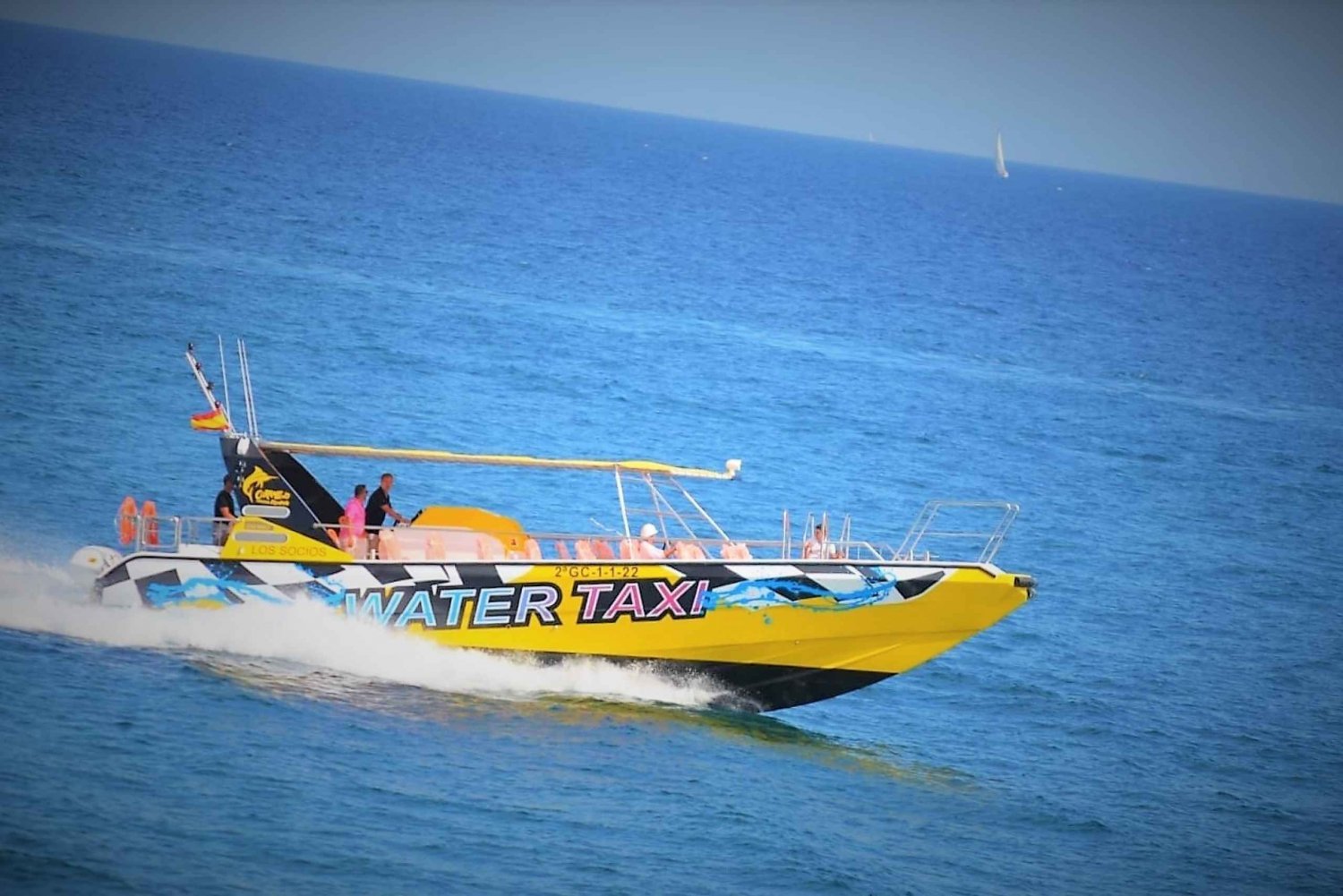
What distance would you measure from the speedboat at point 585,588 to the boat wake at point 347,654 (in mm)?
206

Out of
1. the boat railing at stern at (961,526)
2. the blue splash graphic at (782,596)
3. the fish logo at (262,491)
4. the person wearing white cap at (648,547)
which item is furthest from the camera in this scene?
the boat railing at stern at (961,526)

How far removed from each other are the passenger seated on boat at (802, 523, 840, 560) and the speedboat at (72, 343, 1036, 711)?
0.08 feet

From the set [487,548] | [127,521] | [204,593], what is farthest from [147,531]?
[487,548]

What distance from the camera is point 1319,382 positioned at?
7794cm

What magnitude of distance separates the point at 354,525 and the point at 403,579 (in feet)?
4.20

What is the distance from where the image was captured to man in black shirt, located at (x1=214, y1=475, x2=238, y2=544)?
2622cm

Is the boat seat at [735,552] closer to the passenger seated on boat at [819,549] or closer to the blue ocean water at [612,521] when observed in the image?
the passenger seated on boat at [819,549]

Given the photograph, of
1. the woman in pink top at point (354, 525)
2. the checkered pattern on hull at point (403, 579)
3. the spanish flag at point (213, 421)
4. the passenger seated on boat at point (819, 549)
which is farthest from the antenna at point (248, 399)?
the passenger seated on boat at point (819, 549)

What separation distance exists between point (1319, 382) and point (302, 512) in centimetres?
6336

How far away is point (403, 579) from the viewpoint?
25.5 meters

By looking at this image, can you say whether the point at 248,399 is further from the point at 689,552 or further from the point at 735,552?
the point at 735,552

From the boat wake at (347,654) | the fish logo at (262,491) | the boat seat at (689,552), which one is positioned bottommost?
the boat wake at (347,654)

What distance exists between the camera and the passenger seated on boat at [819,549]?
26.3 meters

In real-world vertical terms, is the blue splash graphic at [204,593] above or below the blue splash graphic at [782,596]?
below
